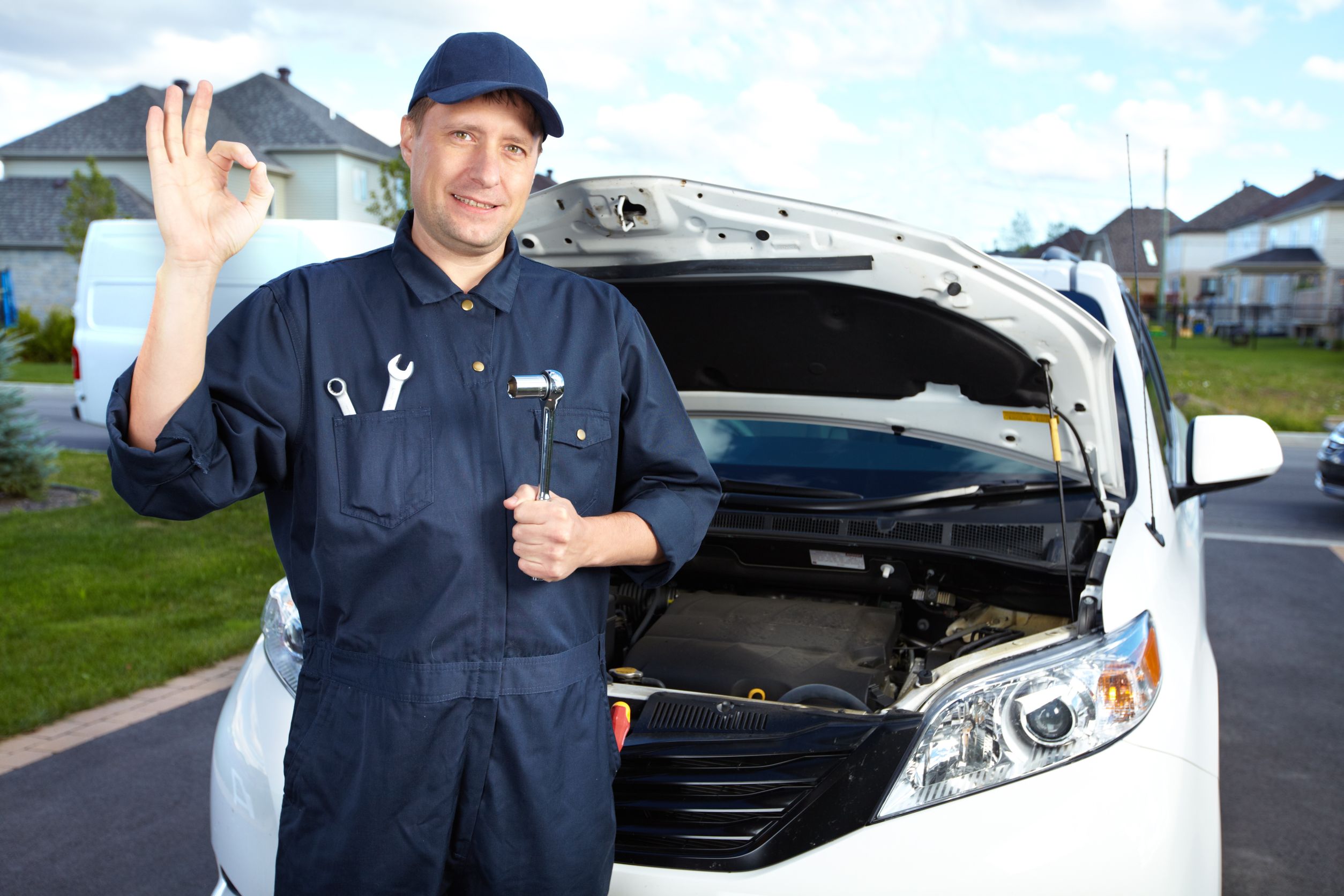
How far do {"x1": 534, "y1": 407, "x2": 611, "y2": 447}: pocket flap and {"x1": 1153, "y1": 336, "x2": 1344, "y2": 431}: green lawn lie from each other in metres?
A: 10.6

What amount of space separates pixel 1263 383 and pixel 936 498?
21.1 metres

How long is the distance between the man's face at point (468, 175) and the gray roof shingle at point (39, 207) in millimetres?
34963

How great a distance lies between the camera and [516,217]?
1860 millimetres

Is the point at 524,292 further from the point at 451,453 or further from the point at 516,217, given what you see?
the point at 451,453

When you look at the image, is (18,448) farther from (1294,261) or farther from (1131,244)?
(1294,261)

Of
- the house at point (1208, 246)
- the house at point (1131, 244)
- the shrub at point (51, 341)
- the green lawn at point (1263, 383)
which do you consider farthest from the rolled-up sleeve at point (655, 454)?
the house at point (1208, 246)

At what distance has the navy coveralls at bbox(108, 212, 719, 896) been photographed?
64.4 inches

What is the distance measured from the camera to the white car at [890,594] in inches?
77.7

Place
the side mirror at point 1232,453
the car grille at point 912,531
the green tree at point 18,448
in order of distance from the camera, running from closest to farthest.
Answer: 1. the car grille at point 912,531
2. the side mirror at point 1232,453
3. the green tree at point 18,448

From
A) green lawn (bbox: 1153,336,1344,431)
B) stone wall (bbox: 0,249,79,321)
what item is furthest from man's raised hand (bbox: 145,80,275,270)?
stone wall (bbox: 0,249,79,321)

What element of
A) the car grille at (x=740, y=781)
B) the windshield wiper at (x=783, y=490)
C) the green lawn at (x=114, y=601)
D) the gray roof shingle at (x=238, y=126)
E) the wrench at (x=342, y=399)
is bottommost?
the green lawn at (x=114, y=601)

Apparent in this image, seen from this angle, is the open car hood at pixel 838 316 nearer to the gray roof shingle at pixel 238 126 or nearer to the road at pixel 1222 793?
the road at pixel 1222 793

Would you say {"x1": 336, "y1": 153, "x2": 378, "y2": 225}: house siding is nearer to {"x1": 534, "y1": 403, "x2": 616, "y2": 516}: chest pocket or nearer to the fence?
the fence

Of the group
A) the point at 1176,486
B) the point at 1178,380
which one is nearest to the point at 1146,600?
the point at 1176,486
